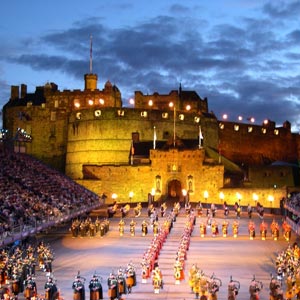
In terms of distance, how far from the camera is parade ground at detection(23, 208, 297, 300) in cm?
2112

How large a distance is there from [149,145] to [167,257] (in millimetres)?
35054

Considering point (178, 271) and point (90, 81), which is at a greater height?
point (90, 81)

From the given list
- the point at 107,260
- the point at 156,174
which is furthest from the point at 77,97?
the point at 107,260

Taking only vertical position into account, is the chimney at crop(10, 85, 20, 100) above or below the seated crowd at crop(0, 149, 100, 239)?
above

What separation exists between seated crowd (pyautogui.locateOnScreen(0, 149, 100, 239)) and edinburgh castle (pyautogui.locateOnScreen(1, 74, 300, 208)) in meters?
6.80

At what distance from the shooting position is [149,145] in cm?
6225

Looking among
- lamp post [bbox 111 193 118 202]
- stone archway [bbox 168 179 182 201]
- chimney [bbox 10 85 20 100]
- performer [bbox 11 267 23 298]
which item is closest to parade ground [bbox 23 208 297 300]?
performer [bbox 11 267 23 298]

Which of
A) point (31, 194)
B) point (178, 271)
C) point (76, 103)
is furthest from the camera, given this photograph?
point (76, 103)

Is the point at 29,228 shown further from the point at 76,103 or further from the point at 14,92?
the point at 14,92

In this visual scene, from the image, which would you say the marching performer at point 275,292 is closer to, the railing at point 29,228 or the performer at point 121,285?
the performer at point 121,285

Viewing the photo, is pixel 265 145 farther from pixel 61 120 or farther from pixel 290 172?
pixel 61 120

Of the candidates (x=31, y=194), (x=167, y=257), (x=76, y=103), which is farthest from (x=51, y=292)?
(x=76, y=103)

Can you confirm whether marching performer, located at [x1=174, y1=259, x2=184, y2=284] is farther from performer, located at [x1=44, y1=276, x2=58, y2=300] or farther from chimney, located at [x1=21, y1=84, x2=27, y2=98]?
chimney, located at [x1=21, y1=84, x2=27, y2=98]

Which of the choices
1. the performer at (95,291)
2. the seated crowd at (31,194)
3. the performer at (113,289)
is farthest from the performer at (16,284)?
the seated crowd at (31,194)
